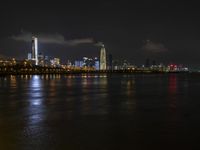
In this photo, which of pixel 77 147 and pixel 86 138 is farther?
pixel 86 138

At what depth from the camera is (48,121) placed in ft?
62.4

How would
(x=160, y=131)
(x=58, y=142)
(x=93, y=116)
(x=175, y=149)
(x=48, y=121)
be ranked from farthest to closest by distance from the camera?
(x=93, y=116) < (x=48, y=121) < (x=160, y=131) < (x=58, y=142) < (x=175, y=149)

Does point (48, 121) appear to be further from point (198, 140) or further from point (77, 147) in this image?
point (198, 140)

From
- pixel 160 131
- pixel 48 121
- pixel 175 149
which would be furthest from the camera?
pixel 48 121

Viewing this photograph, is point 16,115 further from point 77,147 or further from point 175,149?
point 175,149

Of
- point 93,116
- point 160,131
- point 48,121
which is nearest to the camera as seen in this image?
point 160,131

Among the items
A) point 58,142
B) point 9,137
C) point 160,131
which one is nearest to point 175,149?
point 160,131

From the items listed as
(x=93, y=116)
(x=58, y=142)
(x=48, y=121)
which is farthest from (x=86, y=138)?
(x=93, y=116)

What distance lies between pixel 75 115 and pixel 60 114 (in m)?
1.13

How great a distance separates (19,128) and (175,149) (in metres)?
7.62

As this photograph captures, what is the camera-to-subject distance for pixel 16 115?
70.7ft

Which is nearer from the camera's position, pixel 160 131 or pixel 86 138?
pixel 86 138

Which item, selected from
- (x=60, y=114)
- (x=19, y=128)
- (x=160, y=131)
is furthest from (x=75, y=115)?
(x=160, y=131)

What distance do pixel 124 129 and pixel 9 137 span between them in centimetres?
530
